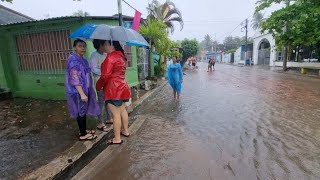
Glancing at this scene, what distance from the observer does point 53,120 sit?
5.89 meters

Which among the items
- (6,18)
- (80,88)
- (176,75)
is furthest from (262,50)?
(80,88)

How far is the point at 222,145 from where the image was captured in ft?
14.6

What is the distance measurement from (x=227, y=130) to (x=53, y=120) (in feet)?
12.9

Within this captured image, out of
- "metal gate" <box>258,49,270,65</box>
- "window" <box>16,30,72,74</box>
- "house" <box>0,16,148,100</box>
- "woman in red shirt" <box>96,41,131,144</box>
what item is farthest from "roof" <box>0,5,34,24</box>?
"metal gate" <box>258,49,270,65</box>

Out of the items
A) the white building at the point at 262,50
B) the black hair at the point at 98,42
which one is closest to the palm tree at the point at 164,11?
the black hair at the point at 98,42

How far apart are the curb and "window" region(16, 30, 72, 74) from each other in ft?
13.0

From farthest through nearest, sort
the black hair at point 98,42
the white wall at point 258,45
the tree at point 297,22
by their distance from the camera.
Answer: the white wall at point 258,45
the tree at point 297,22
the black hair at point 98,42

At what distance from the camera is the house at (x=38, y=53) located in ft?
24.6

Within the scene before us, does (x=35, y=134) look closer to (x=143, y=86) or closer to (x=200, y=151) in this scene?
(x=200, y=151)

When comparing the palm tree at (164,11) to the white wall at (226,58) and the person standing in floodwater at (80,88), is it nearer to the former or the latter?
the person standing in floodwater at (80,88)

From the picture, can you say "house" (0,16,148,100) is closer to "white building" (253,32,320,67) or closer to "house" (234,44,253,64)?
"white building" (253,32,320,67)

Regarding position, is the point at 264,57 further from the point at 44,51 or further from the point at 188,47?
the point at 44,51

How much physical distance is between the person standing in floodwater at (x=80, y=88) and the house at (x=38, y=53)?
115 inches

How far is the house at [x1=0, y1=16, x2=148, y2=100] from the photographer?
24.6 ft
